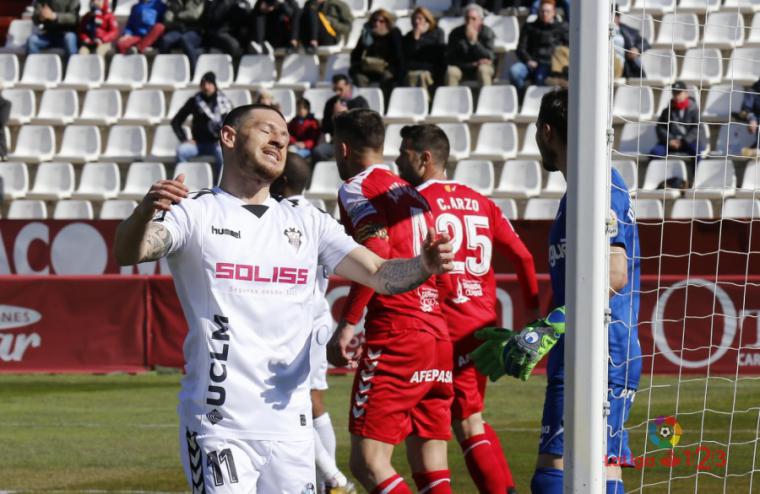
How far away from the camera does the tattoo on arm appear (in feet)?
16.6

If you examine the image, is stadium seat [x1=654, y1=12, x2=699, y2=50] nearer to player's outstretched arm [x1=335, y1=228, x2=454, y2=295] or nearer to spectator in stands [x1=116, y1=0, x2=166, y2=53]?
spectator in stands [x1=116, y1=0, x2=166, y2=53]

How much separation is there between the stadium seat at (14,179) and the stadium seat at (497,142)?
7.15 metres

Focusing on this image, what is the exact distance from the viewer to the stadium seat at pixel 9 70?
886 inches

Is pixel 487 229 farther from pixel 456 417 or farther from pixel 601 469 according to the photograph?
pixel 601 469

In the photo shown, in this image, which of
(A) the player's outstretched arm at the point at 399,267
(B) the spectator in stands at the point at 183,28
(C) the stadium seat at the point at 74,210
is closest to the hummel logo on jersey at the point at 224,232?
(A) the player's outstretched arm at the point at 399,267

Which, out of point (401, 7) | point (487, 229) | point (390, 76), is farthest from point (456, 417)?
point (401, 7)

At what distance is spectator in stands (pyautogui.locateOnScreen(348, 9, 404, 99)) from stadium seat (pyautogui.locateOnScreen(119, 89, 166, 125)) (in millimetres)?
3354

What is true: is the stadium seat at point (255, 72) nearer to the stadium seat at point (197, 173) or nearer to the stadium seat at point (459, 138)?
the stadium seat at point (197, 173)

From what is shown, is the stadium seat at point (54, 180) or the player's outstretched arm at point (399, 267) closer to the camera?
the player's outstretched arm at point (399, 267)

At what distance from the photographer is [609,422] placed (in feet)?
18.1

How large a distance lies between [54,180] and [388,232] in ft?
48.9

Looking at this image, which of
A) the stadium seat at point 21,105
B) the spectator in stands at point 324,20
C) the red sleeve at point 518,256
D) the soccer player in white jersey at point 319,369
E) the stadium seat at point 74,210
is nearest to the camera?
the red sleeve at point 518,256

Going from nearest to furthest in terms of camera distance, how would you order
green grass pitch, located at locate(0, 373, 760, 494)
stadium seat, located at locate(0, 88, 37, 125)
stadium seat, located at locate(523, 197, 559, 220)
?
green grass pitch, located at locate(0, 373, 760, 494), stadium seat, located at locate(523, 197, 559, 220), stadium seat, located at locate(0, 88, 37, 125)

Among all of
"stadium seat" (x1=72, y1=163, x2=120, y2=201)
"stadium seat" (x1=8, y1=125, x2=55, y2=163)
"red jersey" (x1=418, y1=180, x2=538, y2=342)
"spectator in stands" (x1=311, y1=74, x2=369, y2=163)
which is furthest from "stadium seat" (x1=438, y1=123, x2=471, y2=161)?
"red jersey" (x1=418, y1=180, x2=538, y2=342)
